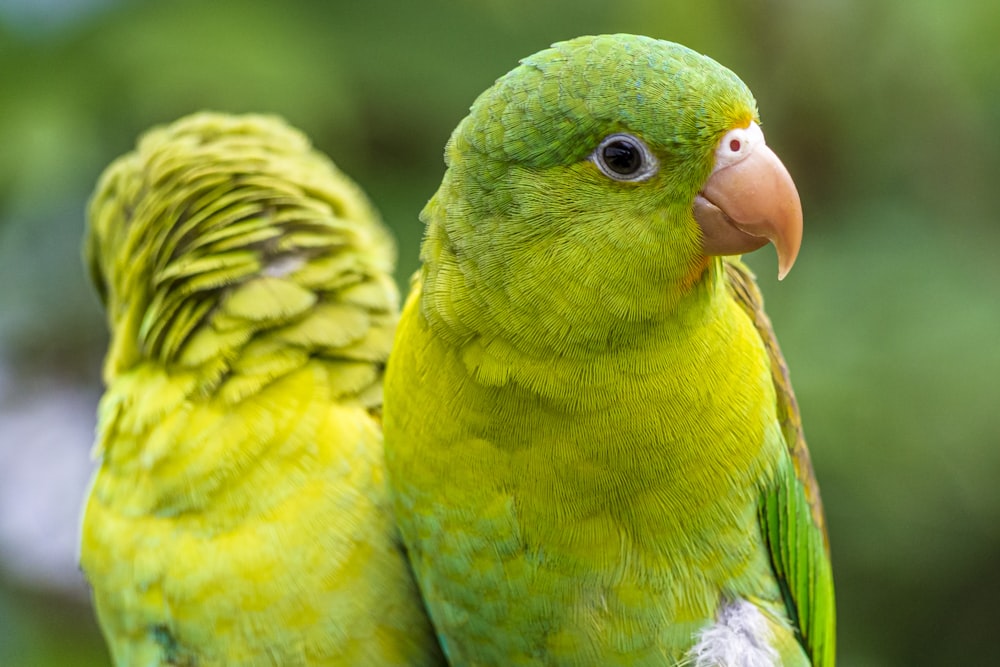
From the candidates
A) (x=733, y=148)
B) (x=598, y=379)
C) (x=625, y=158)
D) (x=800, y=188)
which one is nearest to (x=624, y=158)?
(x=625, y=158)

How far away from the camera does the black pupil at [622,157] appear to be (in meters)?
1.65

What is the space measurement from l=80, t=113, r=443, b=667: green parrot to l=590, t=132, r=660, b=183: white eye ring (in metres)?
0.87

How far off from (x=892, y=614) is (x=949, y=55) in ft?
7.41

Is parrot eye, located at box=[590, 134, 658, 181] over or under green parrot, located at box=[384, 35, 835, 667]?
over

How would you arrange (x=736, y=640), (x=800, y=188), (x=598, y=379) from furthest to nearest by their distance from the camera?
1. (x=800, y=188)
2. (x=736, y=640)
3. (x=598, y=379)

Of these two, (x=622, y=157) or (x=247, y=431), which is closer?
(x=622, y=157)

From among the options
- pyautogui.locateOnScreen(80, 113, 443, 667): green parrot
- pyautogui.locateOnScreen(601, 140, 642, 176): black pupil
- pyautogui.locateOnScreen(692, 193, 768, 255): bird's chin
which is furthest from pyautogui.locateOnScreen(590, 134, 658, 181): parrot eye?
pyautogui.locateOnScreen(80, 113, 443, 667): green parrot

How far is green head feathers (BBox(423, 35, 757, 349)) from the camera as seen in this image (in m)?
1.64

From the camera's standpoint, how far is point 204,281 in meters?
2.28

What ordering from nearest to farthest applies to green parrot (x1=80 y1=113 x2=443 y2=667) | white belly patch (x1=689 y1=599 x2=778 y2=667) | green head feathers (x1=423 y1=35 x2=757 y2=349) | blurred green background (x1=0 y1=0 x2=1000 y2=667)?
green head feathers (x1=423 y1=35 x2=757 y2=349)
white belly patch (x1=689 y1=599 x2=778 y2=667)
green parrot (x1=80 y1=113 x2=443 y2=667)
blurred green background (x1=0 y1=0 x2=1000 y2=667)

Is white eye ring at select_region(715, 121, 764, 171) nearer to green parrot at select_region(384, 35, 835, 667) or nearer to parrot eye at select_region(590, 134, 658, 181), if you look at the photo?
green parrot at select_region(384, 35, 835, 667)

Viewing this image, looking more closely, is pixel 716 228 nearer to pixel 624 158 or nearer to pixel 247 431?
pixel 624 158

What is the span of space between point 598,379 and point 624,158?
0.40 m

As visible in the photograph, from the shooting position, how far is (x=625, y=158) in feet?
5.45
